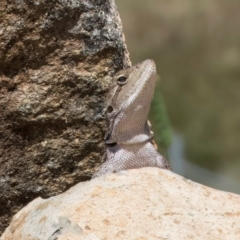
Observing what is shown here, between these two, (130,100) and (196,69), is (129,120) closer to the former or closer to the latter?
(130,100)

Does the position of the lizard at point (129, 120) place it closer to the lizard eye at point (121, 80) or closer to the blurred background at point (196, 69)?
the lizard eye at point (121, 80)

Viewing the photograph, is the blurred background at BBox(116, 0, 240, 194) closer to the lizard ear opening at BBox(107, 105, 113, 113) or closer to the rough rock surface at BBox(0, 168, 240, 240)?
the lizard ear opening at BBox(107, 105, 113, 113)

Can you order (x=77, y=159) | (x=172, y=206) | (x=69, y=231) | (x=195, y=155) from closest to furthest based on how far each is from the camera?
(x=69, y=231) < (x=172, y=206) < (x=77, y=159) < (x=195, y=155)

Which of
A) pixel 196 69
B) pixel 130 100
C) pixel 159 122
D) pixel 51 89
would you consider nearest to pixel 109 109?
pixel 130 100

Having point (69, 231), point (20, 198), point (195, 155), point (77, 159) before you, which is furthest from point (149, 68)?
point (195, 155)

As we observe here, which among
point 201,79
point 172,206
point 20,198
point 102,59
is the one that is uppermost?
point 102,59

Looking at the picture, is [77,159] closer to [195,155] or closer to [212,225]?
[212,225]

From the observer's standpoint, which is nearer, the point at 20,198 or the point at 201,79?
the point at 20,198
